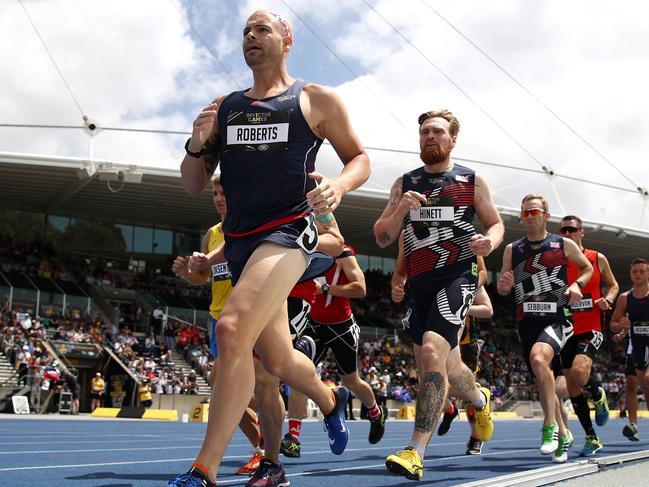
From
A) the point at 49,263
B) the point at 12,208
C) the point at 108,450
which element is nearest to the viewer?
the point at 108,450

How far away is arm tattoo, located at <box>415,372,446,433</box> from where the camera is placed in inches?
184

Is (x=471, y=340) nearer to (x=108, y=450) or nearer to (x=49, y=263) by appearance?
(x=108, y=450)

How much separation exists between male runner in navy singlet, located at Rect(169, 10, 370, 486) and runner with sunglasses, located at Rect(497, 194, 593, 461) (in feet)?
10.9

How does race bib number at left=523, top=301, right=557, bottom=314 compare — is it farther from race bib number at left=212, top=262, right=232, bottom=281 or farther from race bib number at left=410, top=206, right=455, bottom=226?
race bib number at left=212, top=262, right=232, bottom=281

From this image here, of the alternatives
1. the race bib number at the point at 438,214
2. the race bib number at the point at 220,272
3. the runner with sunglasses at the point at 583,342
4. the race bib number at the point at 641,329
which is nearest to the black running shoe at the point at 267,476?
the race bib number at the point at 438,214

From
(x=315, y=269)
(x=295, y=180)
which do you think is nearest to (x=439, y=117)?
(x=315, y=269)

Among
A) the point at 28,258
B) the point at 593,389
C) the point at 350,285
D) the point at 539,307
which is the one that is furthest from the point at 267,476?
the point at 28,258

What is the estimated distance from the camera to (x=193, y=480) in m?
2.99

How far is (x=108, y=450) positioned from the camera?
7.54 m

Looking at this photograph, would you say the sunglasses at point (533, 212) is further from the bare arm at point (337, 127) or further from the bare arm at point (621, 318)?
the bare arm at point (337, 127)

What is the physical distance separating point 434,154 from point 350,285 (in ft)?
6.70

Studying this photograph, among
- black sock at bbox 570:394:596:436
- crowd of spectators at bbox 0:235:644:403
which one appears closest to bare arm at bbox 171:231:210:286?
black sock at bbox 570:394:596:436

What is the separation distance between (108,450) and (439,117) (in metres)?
4.54

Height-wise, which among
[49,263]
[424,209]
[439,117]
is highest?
[49,263]
